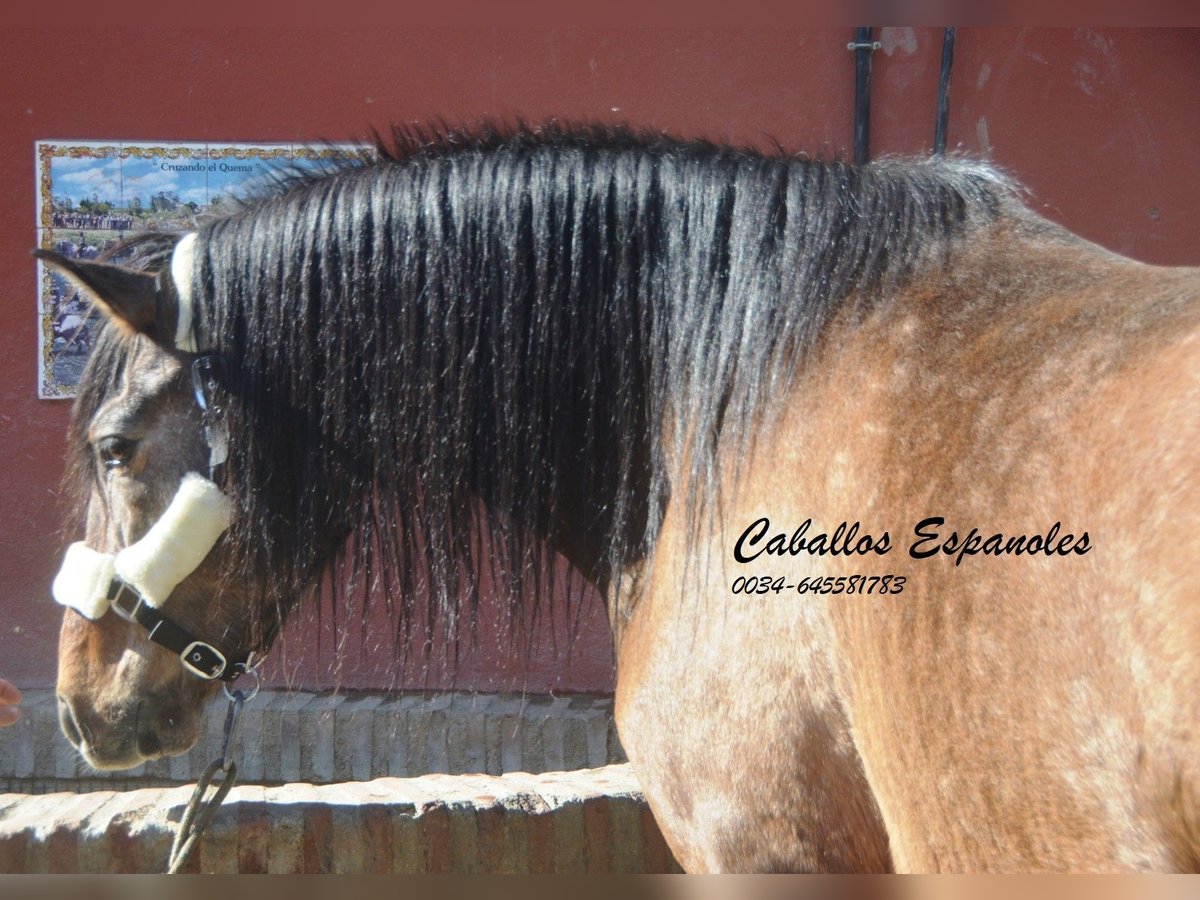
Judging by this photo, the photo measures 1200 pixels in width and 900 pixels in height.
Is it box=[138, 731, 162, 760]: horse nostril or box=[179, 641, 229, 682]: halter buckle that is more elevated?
box=[179, 641, 229, 682]: halter buckle

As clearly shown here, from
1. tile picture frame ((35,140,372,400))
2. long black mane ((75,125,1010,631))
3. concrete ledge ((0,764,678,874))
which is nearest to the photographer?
long black mane ((75,125,1010,631))

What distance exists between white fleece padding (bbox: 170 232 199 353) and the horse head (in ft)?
0.05

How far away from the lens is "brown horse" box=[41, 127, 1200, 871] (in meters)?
1.09

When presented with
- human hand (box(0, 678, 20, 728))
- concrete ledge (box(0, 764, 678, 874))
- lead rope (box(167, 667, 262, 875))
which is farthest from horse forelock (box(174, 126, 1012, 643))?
concrete ledge (box(0, 764, 678, 874))

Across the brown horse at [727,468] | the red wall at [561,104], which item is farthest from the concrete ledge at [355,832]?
the brown horse at [727,468]

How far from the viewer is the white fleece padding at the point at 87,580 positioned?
180 centimetres

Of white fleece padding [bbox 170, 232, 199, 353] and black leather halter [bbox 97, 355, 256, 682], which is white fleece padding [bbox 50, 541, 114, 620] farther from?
white fleece padding [bbox 170, 232, 199, 353]

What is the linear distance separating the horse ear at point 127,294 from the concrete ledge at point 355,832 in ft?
4.22

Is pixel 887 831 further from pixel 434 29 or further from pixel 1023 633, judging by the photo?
pixel 434 29

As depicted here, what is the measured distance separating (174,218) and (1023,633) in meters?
2.88

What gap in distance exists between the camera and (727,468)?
1509 millimetres

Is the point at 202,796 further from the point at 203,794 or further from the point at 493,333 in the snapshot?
the point at 493,333

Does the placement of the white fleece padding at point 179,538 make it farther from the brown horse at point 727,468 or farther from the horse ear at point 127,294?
the horse ear at point 127,294

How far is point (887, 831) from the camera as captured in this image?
4.42 feet
